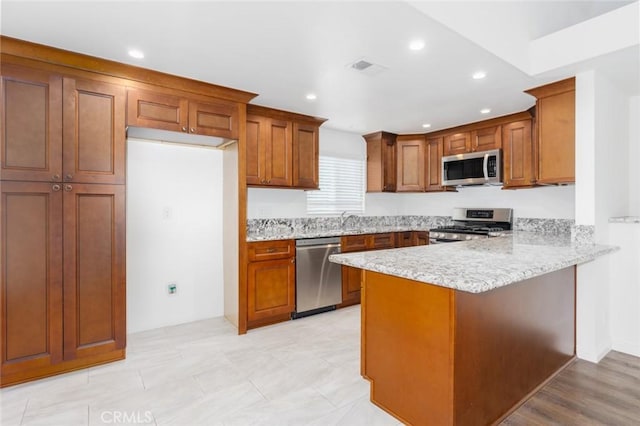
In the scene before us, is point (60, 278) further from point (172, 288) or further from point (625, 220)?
point (625, 220)

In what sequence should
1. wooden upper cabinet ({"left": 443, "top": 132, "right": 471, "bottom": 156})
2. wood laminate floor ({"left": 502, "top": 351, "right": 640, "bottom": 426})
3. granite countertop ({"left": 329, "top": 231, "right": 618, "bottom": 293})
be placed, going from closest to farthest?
granite countertop ({"left": 329, "top": 231, "right": 618, "bottom": 293}) < wood laminate floor ({"left": 502, "top": 351, "right": 640, "bottom": 426}) < wooden upper cabinet ({"left": 443, "top": 132, "right": 471, "bottom": 156})

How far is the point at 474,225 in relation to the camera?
4648 millimetres

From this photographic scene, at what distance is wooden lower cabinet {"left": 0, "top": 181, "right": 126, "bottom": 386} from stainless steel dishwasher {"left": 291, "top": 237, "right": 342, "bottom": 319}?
5.55ft

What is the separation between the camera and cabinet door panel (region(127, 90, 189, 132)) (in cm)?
267

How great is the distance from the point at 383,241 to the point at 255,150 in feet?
6.81

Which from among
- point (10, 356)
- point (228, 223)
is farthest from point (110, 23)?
point (10, 356)

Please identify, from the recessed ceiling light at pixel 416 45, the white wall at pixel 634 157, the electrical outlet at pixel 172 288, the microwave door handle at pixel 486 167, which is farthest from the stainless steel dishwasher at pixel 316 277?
the white wall at pixel 634 157

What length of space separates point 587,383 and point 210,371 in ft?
8.82

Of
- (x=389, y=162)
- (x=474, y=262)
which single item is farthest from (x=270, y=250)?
(x=389, y=162)

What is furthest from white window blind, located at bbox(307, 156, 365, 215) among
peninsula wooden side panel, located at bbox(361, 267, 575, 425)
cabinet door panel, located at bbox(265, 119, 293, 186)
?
peninsula wooden side panel, located at bbox(361, 267, 575, 425)

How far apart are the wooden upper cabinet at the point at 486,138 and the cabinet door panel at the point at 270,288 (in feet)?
9.43

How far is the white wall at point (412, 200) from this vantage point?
3.94 meters

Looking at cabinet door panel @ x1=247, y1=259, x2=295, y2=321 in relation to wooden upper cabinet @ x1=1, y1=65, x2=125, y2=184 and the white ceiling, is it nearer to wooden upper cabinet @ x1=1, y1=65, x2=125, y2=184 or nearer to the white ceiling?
wooden upper cabinet @ x1=1, y1=65, x2=125, y2=184

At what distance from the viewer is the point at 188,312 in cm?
356
